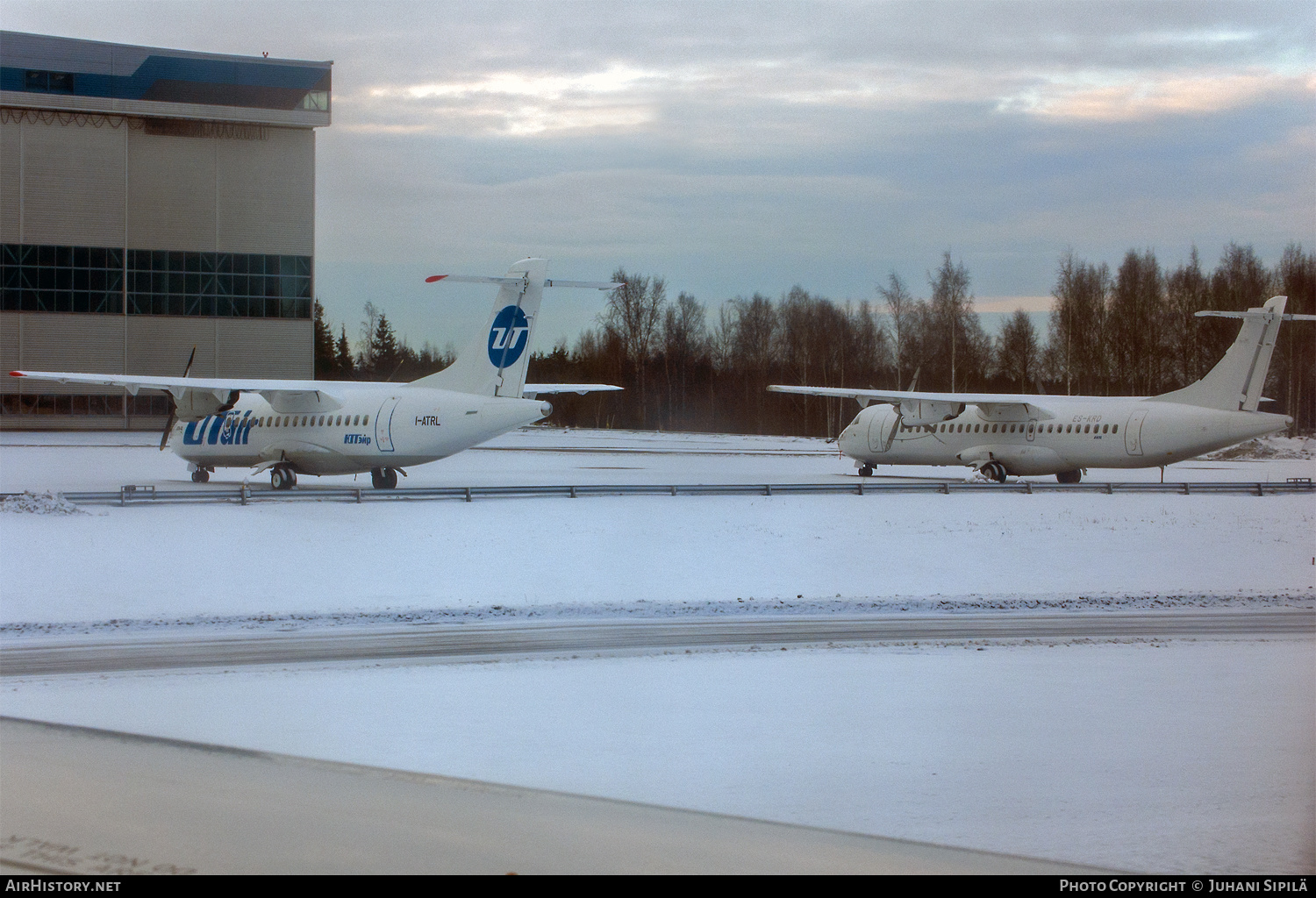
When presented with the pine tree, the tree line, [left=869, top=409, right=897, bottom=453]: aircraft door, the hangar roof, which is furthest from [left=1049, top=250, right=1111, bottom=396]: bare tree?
the pine tree

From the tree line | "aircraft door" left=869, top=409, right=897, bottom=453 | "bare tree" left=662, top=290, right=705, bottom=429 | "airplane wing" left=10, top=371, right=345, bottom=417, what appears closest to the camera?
"airplane wing" left=10, top=371, right=345, bottom=417

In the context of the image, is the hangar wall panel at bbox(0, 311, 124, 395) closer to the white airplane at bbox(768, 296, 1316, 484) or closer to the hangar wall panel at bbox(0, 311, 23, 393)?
the hangar wall panel at bbox(0, 311, 23, 393)

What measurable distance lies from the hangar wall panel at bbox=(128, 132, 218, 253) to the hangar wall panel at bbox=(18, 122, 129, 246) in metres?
0.74

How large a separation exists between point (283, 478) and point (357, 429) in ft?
9.78

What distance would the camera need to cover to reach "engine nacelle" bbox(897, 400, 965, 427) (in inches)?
1502

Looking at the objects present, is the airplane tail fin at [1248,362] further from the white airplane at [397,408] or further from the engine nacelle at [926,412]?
the white airplane at [397,408]

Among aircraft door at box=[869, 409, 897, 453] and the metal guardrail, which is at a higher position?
aircraft door at box=[869, 409, 897, 453]

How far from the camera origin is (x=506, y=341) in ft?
104

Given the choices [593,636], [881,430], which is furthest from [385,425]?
[881,430]

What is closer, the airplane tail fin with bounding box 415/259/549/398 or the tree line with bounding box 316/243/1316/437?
the airplane tail fin with bounding box 415/259/549/398

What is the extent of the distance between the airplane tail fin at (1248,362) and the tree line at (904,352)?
1769 centimetres

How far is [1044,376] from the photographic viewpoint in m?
72.6

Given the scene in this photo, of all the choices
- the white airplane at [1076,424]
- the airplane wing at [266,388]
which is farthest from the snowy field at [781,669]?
the airplane wing at [266,388]
